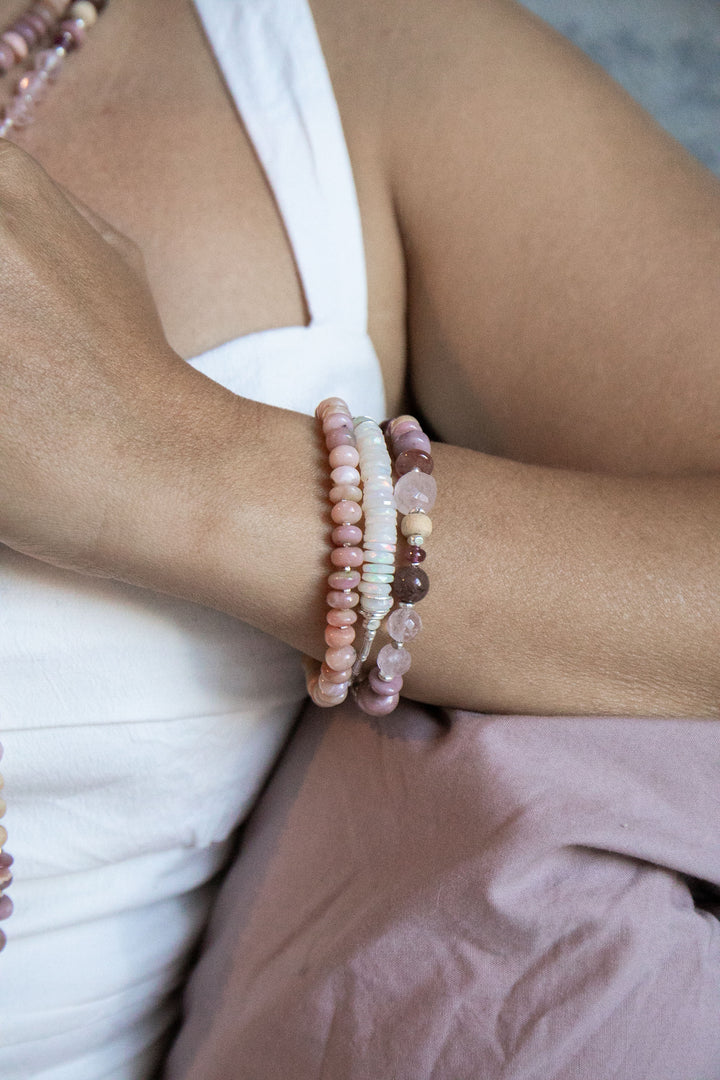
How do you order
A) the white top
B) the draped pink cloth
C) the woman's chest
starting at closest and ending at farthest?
the draped pink cloth
the white top
the woman's chest

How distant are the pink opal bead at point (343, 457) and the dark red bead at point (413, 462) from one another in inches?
1.3

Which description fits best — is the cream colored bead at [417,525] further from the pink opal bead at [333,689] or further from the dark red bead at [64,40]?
the dark red bead at [64,40]

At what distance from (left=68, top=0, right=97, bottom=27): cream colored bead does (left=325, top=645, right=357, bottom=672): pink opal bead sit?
0.66m

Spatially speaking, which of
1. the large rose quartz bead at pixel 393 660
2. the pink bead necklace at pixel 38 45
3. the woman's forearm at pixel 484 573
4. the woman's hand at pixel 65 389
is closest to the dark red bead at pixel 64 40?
the pink bead necklace at pixel 38 45

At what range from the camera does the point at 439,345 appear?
2.64ft

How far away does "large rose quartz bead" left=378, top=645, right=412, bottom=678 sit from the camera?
1.85 ft

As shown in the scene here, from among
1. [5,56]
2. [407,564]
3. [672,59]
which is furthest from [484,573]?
[672,59]

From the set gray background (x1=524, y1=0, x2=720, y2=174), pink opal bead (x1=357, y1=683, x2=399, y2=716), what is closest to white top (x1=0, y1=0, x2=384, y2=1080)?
pink opal bead (x1=357, y1=683, x2=399, y2=716)

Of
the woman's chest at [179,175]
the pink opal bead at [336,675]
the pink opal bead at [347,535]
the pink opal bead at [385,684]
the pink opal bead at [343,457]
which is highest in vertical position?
the woman's chest at [179,175]

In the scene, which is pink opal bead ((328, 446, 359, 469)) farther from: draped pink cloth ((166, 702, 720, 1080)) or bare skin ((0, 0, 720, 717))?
draped pink cloth ((166, 702, 720, 1080))

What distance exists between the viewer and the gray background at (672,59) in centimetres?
100

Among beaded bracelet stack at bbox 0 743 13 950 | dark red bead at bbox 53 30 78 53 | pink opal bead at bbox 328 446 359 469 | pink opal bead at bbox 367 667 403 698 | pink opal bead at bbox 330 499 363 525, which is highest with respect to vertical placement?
dark red bead at bbox 53 30 78 53

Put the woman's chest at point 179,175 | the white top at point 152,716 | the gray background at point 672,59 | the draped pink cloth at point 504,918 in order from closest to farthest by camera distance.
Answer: the draped pink cloth at point 504,918
the white top at point 152,716
the woman's chest at point 179,175
the gray background at point 672,59

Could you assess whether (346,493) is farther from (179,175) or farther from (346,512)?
(179,175)
